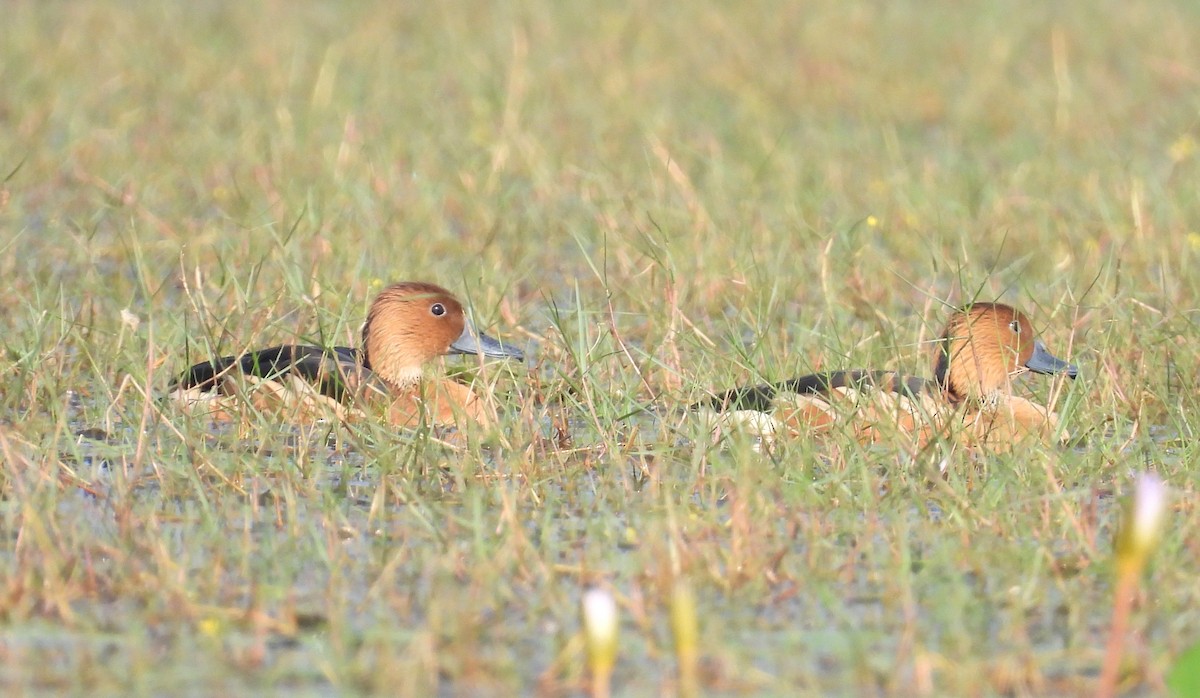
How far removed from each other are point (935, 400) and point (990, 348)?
0.92 m

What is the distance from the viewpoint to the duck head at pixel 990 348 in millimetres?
6238

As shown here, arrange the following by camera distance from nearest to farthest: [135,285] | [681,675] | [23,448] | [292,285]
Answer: [681,675] → [23,448] → [292,285] → [135,285]

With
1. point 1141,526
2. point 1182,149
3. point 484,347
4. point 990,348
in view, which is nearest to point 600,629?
point 1141,526

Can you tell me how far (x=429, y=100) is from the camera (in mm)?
10891

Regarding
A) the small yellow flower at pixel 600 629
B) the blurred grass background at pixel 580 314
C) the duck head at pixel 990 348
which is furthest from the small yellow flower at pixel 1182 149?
the small yellow flower at pixel 600 629

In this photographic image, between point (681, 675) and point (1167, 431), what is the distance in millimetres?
2672

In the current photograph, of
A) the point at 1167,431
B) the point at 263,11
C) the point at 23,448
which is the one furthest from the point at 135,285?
the point at 263,11

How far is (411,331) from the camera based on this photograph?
6719mm

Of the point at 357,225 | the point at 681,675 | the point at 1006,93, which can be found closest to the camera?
the point at 681,675

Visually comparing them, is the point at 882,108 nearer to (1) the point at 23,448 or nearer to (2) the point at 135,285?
(2) the point at 135,285

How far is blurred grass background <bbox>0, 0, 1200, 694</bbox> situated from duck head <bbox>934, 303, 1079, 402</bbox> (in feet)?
0.50

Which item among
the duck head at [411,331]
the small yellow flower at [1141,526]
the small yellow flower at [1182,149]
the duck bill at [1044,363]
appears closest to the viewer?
the small yellow flower at [1141,526]

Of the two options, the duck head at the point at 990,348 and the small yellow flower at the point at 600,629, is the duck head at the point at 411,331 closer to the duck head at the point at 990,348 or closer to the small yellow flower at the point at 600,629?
the duck head at the point at 990,348

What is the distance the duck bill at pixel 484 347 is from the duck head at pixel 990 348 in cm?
133
